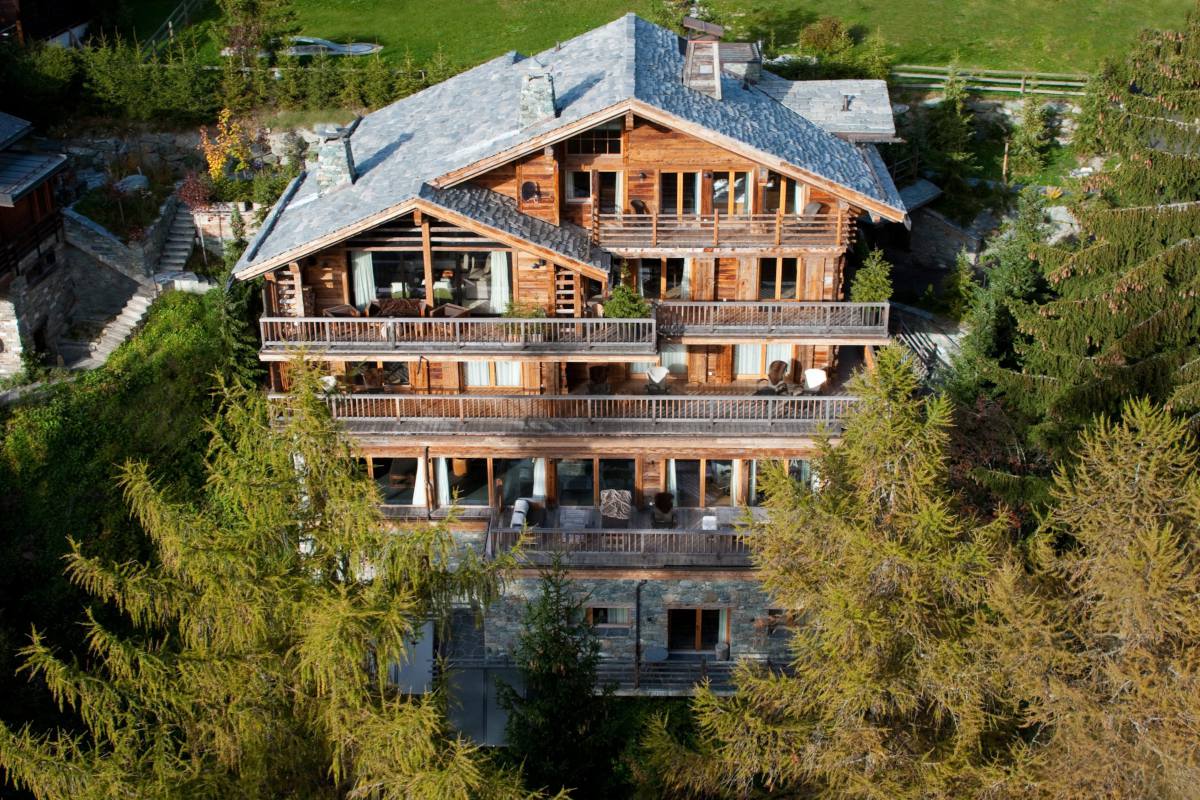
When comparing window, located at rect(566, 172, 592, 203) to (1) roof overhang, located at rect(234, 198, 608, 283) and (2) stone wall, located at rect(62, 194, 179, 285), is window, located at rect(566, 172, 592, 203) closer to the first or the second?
(1) roof overhang, located at rect(234, 198, 608, 283)

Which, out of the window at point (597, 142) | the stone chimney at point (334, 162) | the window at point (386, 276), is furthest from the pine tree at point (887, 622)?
the stone chimney at point (334, 162)

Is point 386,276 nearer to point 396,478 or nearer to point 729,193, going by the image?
point 396,478

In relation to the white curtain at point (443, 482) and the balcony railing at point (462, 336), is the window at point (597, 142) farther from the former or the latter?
the white curtain at point (443, 482)

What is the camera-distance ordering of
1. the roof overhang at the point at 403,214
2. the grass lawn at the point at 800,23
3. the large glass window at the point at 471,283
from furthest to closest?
the grass lawn at the point at 800,23, the large glass window at the point at 471,283, the roof overhang at the point at 403,214

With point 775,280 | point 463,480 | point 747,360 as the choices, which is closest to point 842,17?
point 775,280

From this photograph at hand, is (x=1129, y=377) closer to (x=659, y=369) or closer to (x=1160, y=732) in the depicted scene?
(x=659, y=369)

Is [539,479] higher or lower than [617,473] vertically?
higher

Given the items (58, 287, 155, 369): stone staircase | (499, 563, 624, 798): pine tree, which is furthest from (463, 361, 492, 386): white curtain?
(58, 287, 155, 369): stone staircase
